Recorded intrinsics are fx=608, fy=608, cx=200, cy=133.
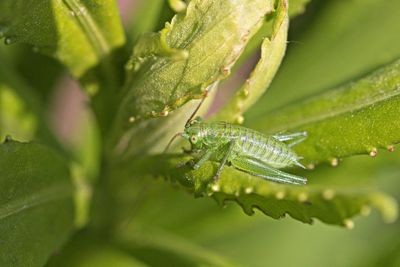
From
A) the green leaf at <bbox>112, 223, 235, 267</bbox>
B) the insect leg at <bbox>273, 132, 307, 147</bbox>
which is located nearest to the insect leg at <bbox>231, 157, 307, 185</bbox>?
the insect leg at <bbox>273, 132, 307, 147</bbox>

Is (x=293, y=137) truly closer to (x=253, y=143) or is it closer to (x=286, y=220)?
(x=253, y=143)

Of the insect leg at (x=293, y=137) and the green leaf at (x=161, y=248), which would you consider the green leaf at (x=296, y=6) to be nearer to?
the insect leg at (x=293, y=137)

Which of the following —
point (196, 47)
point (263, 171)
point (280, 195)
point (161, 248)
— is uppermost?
point (196, 47)

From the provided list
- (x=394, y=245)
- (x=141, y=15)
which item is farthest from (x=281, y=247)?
(x=141, y=15)

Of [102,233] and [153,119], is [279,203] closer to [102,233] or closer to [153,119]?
[153,119]

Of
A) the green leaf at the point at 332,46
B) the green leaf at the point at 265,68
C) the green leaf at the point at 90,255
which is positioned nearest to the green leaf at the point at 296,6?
the green leaf at the point at 265,68

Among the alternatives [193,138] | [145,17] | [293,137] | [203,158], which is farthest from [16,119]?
[293,137]

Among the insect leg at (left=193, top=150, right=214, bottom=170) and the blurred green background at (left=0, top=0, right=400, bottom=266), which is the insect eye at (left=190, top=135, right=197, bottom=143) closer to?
the insect leg at (left=193, top=150, right=214, bottom=170)
